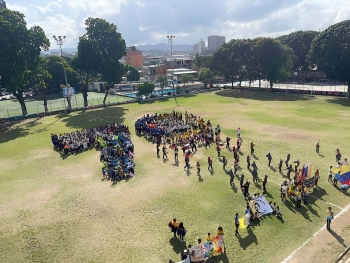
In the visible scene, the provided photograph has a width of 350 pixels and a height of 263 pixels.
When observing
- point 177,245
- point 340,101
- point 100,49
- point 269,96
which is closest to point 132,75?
point 100,49

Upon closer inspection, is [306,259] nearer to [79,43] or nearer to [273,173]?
[273,173]

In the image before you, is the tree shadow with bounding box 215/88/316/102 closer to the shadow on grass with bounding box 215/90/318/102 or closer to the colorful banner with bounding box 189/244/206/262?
the shadow on grass with bounding box 215/90/318/102

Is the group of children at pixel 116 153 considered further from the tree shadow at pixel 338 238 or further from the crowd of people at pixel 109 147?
the tree shadow at pixel 338 238

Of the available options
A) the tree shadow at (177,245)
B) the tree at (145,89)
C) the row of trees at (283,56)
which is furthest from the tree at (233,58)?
the tree shadow at (177,245)

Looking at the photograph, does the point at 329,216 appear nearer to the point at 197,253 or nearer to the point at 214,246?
the point at 214,246

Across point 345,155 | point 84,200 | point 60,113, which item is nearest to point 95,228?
point 84,200

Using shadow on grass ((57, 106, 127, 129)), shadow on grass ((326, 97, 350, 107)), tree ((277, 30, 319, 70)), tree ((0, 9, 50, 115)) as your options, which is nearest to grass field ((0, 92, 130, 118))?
shadow on grass ((57, 106, 127, 129))
